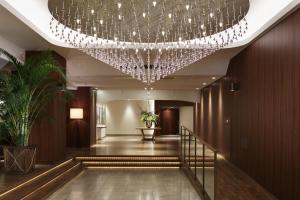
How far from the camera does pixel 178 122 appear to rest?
28.2 metres

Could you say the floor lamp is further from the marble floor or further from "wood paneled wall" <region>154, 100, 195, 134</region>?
"wood paneled wall" <region>154, 100, 195, 134</region>

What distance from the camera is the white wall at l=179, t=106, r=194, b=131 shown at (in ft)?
87.0

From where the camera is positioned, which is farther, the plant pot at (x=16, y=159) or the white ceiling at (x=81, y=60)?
the plant pot at (x=16, y=159)

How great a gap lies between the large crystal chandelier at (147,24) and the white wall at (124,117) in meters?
13.9

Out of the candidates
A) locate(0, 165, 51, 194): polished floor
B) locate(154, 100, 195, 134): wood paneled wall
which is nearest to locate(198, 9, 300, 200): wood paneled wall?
locate(0, 165, 51, 194): polished floor

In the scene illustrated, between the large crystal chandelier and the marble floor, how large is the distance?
2.82m

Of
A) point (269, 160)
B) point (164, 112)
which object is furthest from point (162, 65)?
point (164, 112)

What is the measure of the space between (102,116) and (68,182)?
13466 mm

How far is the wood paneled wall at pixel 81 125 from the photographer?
637 inches

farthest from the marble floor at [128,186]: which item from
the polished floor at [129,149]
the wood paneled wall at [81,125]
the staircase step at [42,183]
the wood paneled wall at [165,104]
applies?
the wood paneled wall at [165,104]

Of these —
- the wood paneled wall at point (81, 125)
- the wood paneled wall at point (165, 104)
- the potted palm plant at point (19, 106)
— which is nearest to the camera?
the potted palm plant at point (19, 106)

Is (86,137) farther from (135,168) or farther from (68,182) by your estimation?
(68,182)

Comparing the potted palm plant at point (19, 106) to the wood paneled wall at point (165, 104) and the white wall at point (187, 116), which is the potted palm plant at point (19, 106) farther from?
the white wall at point (187, 116)

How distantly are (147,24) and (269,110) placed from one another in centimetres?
302
